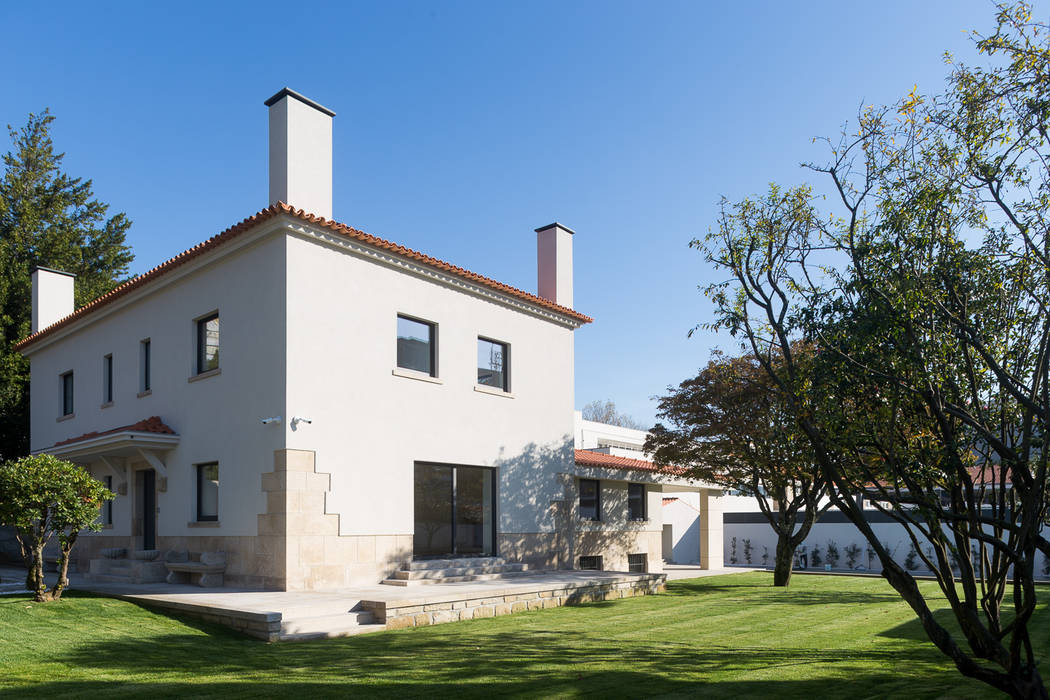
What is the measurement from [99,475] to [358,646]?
40.0ft

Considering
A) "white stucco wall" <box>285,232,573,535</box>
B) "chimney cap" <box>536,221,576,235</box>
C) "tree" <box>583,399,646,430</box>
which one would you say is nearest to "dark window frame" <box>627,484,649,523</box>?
"white stucco wall" <box>285,232,573,535</box>

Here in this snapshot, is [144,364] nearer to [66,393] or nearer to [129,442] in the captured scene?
[129,442]

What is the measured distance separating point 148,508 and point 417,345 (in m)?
7.42

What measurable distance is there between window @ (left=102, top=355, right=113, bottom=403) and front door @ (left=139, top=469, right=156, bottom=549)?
303cm

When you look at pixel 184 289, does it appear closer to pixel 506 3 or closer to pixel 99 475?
pixel 99 475

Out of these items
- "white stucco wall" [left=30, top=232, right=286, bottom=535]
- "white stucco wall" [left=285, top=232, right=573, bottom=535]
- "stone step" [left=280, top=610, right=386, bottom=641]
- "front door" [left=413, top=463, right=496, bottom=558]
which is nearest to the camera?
"stone step" [left=280, top=610, right=386, bottom=641]

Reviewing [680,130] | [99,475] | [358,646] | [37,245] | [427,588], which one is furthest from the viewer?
[37,245]

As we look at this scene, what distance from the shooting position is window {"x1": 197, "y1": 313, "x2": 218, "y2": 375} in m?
16.3

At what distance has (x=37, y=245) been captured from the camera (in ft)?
99.9

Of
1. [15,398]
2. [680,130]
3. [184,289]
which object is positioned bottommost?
[15,398]

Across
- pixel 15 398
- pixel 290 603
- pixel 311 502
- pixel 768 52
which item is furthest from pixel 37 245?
pixel 768 52

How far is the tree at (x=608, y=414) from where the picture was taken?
3241 inches

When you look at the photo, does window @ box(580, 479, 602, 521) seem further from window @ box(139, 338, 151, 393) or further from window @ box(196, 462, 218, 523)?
window @ box(139, 338, 151, 393)

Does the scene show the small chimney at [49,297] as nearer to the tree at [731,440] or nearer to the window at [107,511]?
the window at [107,511]
